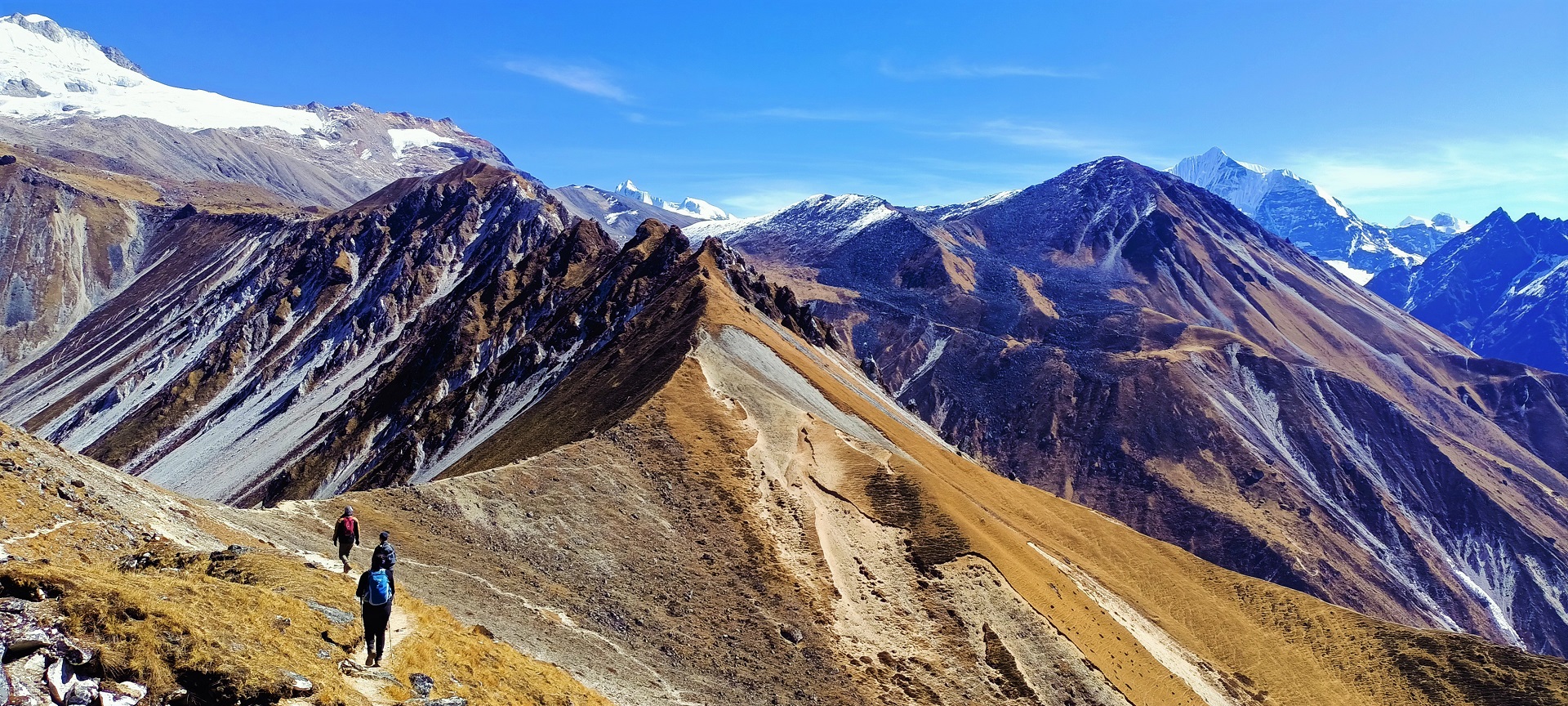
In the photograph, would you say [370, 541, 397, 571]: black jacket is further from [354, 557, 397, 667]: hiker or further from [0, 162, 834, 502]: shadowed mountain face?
[0, 162, 834, 502]: shadowed mountain face

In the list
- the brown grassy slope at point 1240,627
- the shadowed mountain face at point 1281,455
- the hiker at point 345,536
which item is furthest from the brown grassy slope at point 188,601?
the shadowed mountain face at point 1281,455

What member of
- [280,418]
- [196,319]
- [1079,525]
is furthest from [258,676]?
[196,319]

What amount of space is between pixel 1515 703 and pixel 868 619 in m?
36.9

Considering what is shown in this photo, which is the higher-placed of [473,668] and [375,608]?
[375,608]

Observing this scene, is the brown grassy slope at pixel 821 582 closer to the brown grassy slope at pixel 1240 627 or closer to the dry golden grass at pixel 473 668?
the brown grassy slope at pixel 1240 627

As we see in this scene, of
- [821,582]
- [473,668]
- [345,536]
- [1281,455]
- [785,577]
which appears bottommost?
[1281,455]

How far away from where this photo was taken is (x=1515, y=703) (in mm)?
47000

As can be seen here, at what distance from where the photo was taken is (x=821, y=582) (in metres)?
41.7

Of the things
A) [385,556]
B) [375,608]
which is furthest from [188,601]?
[385,556]

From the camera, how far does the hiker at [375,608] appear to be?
16000 millimetres

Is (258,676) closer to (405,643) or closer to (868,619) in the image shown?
(405,643)

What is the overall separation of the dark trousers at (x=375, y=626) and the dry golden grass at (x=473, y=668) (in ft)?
1.73

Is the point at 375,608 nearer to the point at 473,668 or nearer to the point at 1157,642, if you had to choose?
the point at 473,668

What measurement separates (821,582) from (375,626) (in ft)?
91.4
